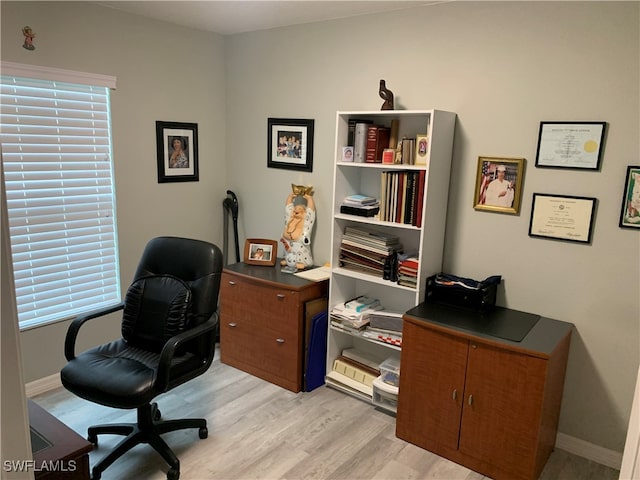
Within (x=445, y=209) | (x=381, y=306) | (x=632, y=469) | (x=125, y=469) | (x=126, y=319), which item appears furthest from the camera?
(x=381, y=306)

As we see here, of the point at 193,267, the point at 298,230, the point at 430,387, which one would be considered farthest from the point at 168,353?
the point at 298,230

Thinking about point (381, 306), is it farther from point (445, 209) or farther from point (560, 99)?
point (560, 99)

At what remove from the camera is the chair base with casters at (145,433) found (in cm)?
220

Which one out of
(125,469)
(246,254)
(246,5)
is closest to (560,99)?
(246,5)

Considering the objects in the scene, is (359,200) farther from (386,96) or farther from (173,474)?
(173,474)

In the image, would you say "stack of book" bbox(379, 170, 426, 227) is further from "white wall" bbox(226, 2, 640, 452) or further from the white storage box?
the white storage box

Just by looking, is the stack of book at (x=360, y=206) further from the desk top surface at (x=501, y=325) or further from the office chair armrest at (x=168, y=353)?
the office chair armrest at (x=168, y=353)

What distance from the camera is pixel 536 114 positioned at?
7.98 feet

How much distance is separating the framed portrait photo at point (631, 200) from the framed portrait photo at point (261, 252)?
214 centimetres

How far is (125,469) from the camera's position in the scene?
229 cm

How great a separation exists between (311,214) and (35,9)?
2026 mm

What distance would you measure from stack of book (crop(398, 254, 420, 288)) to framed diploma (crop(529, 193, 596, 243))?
63 centimetres

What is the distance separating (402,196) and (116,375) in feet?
5.69

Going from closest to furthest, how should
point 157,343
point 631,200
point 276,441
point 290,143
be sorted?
point 631,200, point 157,343, point 276,441, point 290,143
